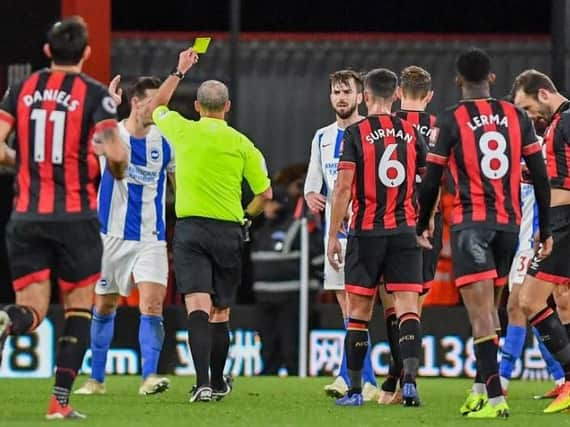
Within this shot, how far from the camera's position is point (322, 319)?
15844 millimetres

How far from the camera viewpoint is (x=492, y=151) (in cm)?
991

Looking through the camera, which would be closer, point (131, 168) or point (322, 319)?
point (131, 168)

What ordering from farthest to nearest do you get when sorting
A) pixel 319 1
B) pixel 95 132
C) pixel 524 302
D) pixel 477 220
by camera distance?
pixel 319 1 < pixel 524 302 < pixel 477 220 < pixel 95 132

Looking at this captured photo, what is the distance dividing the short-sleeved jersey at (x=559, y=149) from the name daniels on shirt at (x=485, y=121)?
919 millimetres

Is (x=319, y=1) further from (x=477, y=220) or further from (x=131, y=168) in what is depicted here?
(x=477, y=220)

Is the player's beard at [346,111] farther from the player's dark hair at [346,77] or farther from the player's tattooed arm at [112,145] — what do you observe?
the player's tattooed arm at [112,145]

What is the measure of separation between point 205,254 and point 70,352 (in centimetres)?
179

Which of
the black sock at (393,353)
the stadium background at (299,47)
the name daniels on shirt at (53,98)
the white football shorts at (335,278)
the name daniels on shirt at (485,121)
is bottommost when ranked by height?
the black sock at (393,353)

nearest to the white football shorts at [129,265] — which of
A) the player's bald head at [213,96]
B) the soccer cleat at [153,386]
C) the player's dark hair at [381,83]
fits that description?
the soccer cleat at [153,386]

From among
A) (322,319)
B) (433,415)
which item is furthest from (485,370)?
(322,319)

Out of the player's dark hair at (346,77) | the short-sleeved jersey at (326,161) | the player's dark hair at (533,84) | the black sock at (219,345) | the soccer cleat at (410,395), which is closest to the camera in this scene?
the soccer cleat at (410,395)

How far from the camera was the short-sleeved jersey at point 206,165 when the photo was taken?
11016mm

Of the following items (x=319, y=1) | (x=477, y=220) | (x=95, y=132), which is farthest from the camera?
(x=319, y=1)

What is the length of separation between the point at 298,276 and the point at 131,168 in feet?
13.4
